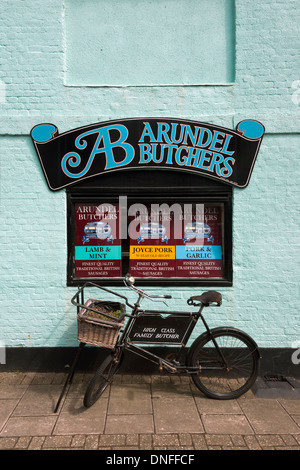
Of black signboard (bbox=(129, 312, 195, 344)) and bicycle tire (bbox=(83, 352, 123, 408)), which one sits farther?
black signboard (bbox=(129, 312, 195, 344))

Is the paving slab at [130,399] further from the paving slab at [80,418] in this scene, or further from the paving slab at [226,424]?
the paving slab at [226,424]

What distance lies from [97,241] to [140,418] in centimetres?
219

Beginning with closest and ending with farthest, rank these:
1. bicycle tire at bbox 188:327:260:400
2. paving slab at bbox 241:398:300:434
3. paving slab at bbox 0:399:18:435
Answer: paving slab at bbox 241:398:300:434 < paving slab at bbox 0:399:18:435 < bicycle tire at bbox 188:327:260:400

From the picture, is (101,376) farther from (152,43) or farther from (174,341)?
(152,43)

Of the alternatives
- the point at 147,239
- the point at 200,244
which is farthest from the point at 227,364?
the point at 147,239

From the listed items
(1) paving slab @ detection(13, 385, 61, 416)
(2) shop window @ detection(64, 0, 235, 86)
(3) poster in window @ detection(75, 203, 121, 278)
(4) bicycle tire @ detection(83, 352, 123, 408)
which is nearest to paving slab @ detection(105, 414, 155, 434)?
(4) bicycle tire @ detection(83, 352, 123, 408)

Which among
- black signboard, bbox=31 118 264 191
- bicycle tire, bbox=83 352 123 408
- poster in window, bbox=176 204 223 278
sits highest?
Answer: black signboard, bbox=31 118 264 191

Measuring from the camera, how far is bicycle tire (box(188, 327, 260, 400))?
430 cm

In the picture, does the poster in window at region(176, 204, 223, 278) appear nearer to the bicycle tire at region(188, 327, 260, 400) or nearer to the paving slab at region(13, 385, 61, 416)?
the bicycle tire at region(188, 327, 260, 400)

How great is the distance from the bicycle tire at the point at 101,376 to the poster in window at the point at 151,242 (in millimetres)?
1232

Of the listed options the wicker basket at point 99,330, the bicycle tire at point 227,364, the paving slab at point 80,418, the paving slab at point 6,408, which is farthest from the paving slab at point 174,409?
the paving slab at point 6,408

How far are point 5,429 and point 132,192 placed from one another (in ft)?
9.54

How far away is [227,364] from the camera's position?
4359 millimetres

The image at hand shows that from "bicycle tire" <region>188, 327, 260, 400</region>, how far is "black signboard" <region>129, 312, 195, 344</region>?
0.21 metres
